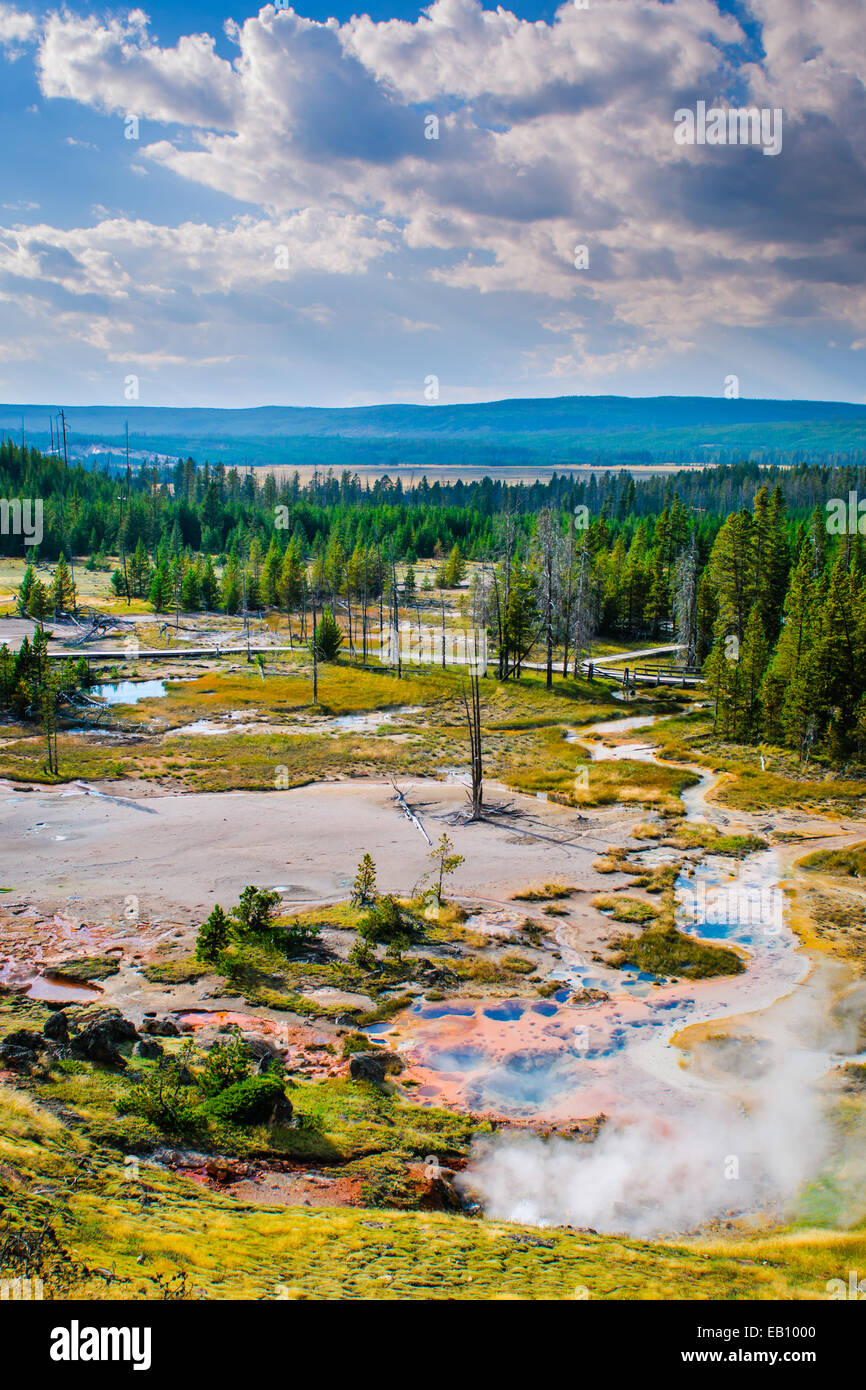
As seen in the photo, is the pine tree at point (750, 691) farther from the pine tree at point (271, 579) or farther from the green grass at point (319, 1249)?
the pine tree at point (271, 579)

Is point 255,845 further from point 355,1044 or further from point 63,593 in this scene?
point 63,593

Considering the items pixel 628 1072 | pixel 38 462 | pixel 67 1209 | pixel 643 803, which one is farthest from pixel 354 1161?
pixel 38 462

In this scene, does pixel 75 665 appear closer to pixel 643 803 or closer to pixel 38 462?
pixel 643 803

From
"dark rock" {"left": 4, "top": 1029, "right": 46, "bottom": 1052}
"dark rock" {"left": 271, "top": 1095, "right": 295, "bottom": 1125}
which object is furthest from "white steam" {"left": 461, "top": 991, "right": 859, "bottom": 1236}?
"dark rock" {"left": 4, "top": 1029, "right": 46, "bottom": 1052}

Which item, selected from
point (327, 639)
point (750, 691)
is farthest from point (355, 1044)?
point (327, 639)

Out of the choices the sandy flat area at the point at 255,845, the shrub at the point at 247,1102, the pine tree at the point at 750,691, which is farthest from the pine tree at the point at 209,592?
the shrub at the point at 247,1102

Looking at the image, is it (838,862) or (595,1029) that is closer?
(595,1029)
